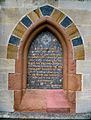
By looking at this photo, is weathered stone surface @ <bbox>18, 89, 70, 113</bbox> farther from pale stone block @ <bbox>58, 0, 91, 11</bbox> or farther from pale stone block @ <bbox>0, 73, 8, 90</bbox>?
pale stone block @ <bbox>58, 0, 91, 11</bbox>

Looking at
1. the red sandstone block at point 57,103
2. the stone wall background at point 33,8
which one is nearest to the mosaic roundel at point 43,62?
the red sandstone block at point 57,103

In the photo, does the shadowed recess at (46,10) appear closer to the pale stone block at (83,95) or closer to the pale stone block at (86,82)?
the pale stone block at (86,82)

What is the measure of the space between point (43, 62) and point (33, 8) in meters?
0.87

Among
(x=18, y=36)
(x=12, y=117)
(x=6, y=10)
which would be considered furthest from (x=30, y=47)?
(x=12, y=117)

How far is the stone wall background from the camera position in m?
6.79

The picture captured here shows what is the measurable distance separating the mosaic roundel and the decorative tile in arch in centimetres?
27

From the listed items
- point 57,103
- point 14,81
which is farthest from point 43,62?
point 57,103

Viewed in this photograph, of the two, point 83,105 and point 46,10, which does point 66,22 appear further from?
point 83,105

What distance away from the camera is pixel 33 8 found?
682cm

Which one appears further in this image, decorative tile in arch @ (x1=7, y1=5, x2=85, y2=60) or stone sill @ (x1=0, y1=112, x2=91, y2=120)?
decorative tile in arch @ (x1=7, y1=5, x2=85, y2=60)

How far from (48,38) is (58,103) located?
1.05m

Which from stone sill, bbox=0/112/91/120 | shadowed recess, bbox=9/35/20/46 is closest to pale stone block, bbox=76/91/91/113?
stone sill, bbox=0/112/91/120

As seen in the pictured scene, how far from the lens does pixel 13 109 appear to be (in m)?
6.82

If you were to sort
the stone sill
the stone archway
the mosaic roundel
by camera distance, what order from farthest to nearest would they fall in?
the mosaic roundel < the stone archway < the stone sill
